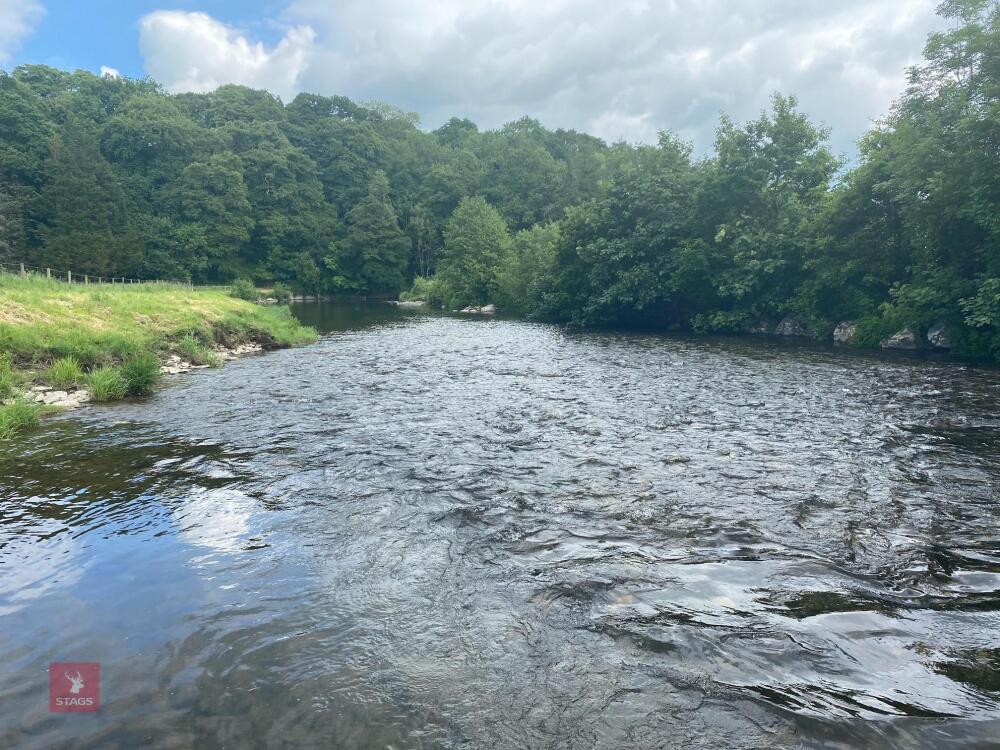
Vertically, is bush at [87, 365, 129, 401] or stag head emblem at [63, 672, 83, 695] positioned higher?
bush at [87, 365, 129, 401]

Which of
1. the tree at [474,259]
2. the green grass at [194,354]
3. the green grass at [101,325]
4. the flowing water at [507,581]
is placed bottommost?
the flowing water at [507,581]

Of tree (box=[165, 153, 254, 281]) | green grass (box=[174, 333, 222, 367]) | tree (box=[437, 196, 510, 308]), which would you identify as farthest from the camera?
tree (box=[165, 153, 254, 281])

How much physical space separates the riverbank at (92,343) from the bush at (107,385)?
24mm

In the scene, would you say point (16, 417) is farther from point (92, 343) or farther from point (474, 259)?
point (474, 259)

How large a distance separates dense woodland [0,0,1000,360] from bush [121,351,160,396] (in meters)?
29.9

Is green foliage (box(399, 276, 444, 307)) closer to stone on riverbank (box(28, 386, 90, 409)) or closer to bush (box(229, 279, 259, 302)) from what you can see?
bush (box(229, 279, 259, 302))

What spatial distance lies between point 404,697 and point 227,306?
36974 millimetres

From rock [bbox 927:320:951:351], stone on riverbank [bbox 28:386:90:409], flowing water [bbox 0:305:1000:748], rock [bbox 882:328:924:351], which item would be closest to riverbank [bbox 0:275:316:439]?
stone on riverbank [bbox 28:386:90:409]

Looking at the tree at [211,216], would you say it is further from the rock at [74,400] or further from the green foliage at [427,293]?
the rock at [74,400]

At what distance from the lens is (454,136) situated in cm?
15788

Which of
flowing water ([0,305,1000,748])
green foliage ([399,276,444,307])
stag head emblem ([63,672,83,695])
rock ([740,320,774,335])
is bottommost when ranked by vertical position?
stag head emblem ([63,672,83,695])

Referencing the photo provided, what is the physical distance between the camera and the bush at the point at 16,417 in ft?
40.7

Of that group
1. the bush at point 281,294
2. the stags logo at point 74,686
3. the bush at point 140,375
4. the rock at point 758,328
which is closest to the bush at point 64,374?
the bush at point 140,375

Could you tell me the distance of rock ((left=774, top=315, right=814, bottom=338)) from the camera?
118ft
